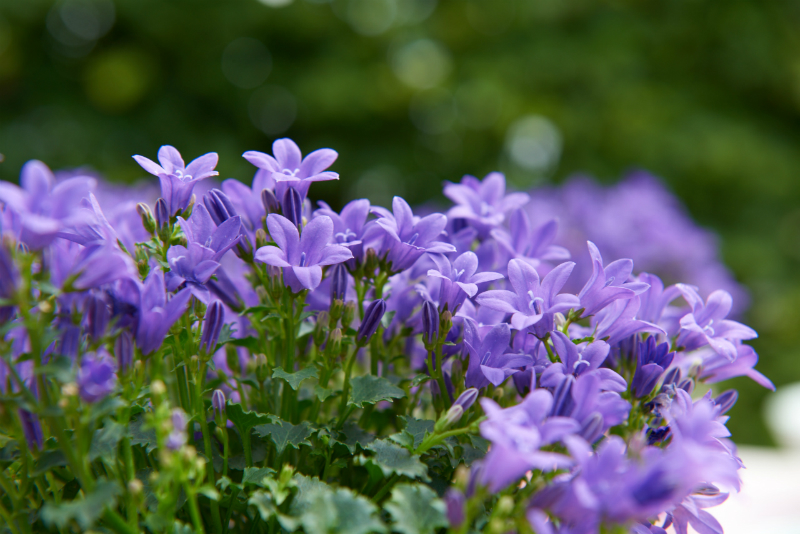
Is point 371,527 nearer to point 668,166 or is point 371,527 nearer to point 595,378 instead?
point 595,378

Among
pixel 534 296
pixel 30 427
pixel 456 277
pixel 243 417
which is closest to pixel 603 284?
pixel 534 296

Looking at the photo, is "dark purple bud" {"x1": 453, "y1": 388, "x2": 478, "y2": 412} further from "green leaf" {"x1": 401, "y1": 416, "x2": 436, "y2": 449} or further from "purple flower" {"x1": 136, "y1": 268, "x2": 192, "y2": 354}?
"purple flower" {"x1": 136, "y1": 268, "x2": 192, "y2": 354}

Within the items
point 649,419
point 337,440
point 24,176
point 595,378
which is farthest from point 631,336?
point 24,176

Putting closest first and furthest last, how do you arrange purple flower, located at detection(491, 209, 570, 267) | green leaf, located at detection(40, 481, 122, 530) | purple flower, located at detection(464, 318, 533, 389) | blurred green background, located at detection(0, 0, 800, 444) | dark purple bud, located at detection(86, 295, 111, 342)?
green leaf, located at detection(40, 481, 122, 530), dark purple bud, located at detection(86, 295, 111, 342), purple flower, located at detection(464, 318, 533, 389), purple flower, located at detection(491, 209, 570, 267), blurred green background, located at detection(0, 0, 800, 444)

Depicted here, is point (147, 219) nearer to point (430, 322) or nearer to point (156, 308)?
point (156, 308)

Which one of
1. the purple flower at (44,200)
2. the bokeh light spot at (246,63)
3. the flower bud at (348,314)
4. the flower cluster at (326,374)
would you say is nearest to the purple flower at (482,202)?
the flower cluster at (326,374)

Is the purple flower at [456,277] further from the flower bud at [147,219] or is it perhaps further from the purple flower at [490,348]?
the flower bud at [147,219]

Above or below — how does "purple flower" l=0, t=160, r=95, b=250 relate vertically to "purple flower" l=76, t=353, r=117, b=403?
above

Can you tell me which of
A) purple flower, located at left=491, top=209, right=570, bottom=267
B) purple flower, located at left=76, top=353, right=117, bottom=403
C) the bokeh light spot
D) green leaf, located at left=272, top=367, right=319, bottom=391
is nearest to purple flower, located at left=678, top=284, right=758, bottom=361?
purple flower, located at left=491, top=209, right=570, bottom=267
